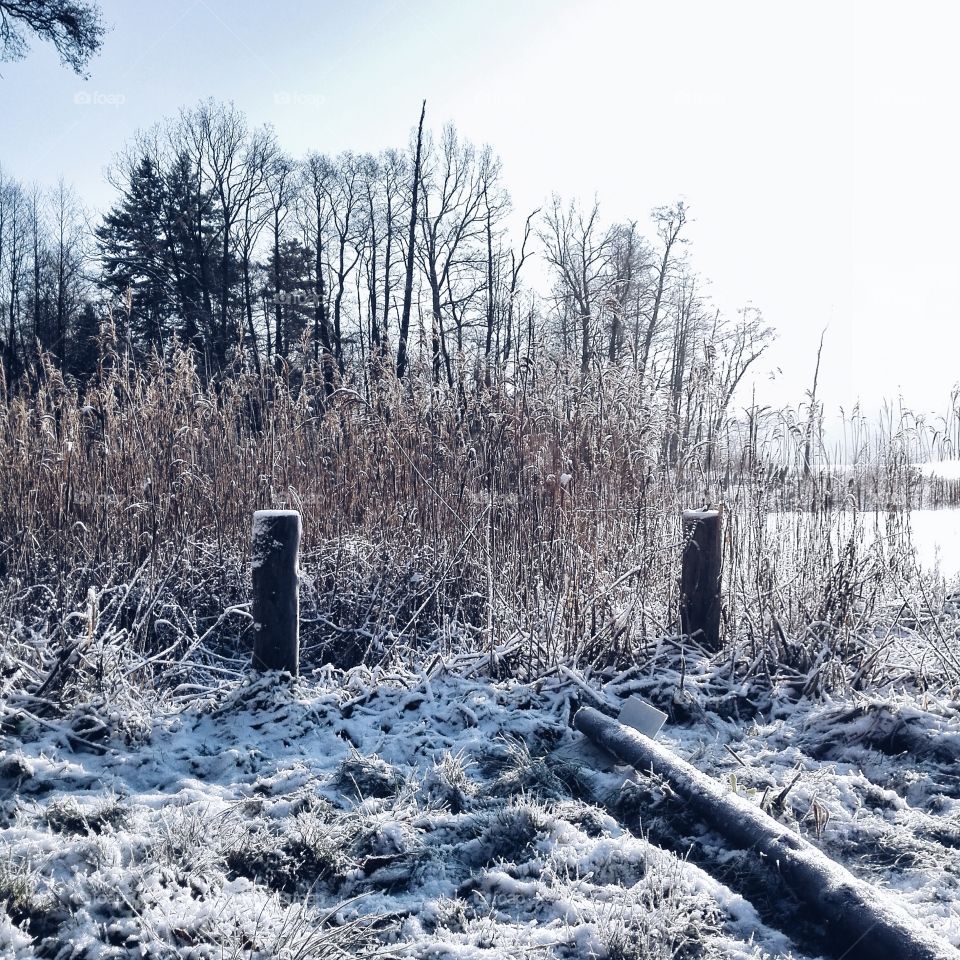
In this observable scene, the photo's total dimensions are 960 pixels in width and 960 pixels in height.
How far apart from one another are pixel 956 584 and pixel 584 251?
983 inches

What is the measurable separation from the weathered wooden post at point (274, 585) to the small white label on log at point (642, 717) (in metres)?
1.46

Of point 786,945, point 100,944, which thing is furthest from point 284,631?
point 786,945

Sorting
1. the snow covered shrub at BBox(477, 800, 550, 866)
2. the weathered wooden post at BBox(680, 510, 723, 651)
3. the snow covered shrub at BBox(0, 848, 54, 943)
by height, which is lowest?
the snow covered shrub at BBox(477, 800, 550, 866)

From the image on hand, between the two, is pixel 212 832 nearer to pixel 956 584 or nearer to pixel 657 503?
pixel 657 503

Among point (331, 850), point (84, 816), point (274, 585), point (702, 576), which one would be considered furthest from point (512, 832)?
point (702, 576)

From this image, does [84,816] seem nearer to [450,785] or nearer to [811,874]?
[450,785]

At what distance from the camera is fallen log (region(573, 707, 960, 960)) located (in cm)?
160

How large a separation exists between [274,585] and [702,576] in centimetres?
210

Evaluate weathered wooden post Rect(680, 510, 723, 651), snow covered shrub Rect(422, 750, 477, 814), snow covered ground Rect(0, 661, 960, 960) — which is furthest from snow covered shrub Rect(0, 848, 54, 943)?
weathered wooden post Rect(680, 510, 723, 651)

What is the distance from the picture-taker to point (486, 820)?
2240mm

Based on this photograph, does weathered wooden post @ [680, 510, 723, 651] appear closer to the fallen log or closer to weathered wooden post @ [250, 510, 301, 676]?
the fallen log

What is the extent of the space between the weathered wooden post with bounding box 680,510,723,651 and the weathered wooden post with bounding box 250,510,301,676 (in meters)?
1.94

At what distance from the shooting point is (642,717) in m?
2.92

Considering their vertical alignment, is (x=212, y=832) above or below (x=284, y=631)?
below
